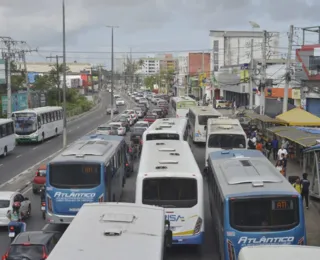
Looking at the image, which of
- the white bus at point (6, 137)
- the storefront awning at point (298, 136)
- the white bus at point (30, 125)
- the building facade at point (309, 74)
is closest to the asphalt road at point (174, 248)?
the storefront awning at point (298, 136)

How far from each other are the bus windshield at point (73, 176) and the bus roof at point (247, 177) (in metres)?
3.51

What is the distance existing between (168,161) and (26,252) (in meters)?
4.82

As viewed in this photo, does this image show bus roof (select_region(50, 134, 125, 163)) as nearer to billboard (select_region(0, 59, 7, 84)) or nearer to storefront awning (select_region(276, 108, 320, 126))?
storefront awning (select_region(276, 108, 320, 126))

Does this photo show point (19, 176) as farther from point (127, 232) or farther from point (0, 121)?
point (127, 232)

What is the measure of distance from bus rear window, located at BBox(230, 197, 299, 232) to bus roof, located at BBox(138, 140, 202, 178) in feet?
8.52

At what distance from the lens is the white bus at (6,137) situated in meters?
34.1

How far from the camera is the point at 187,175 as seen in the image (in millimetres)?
14000

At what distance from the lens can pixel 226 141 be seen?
85.9ft

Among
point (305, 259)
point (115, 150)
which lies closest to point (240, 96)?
point (115, 150)

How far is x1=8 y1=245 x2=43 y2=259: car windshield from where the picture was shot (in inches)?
464

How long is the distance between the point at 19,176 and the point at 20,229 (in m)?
13.2

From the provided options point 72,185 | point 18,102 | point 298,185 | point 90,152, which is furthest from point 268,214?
point 18,102

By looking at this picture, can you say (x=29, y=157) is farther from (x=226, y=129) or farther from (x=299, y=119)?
(x=299, y=119)

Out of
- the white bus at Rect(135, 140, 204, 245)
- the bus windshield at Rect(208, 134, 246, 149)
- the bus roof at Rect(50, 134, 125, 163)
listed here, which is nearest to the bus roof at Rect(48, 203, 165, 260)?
the white bus at Rect(135, 140, 204, 245)
